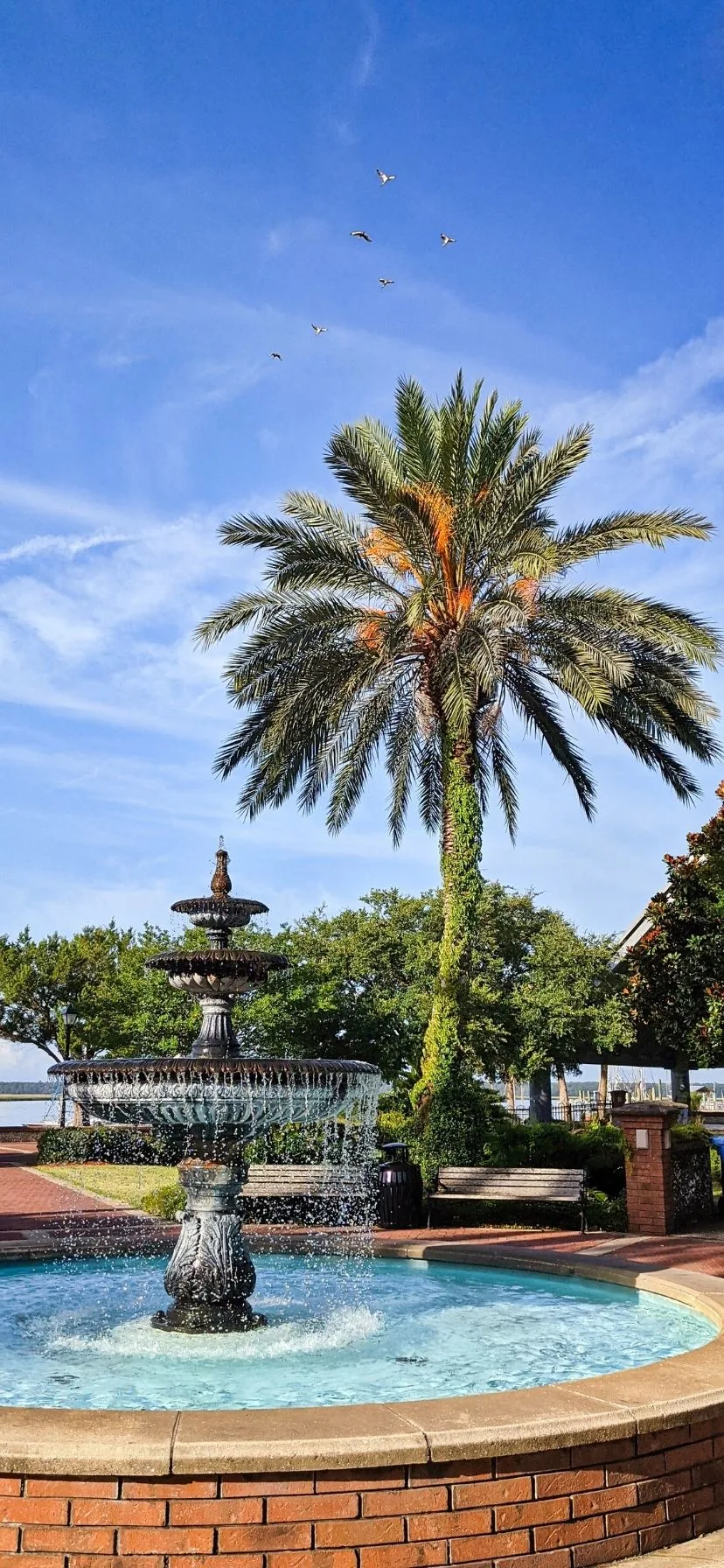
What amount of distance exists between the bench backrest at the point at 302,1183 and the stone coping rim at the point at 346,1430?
30.5 ft

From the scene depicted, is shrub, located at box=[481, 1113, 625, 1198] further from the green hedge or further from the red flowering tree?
the green hedge

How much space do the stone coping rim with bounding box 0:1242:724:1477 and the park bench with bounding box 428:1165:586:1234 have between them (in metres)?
8.92

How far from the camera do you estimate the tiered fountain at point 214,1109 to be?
7.59 metres

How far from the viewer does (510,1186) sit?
47.6ft

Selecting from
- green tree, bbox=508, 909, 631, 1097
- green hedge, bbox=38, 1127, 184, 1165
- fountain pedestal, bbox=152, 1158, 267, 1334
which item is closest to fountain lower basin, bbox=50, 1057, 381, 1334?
fountain pedestal, bbox=152, 1158, 267, 1334

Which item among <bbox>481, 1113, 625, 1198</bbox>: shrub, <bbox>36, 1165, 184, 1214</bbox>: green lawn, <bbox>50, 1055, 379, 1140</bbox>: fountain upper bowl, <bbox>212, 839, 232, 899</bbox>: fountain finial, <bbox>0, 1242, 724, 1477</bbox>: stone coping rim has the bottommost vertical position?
<bbox>36, 1165, 184, 1214</bbox>: green lawn

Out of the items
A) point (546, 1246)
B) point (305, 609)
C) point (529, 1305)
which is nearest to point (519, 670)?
point (305, 609)

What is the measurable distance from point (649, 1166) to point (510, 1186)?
5.39 feet

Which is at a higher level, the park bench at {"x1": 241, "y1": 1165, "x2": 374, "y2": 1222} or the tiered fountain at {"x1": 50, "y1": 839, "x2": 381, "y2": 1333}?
the tiered fountain at {"x1": 50, "y1": 839, "x2": 381, "y2": 1333}

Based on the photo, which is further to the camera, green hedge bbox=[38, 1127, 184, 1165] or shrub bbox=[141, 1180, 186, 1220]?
green hedge bbox=[38, 1127, 184, 1165]

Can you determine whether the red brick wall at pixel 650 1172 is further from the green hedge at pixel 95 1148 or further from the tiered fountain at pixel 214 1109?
the green hedge at pixel 95 1148

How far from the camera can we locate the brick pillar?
46.4 ft

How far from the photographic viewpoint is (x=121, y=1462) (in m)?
4.08

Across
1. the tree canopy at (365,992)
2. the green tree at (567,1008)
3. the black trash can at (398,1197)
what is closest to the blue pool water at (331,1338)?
→ the black trash can at (398,1197)
